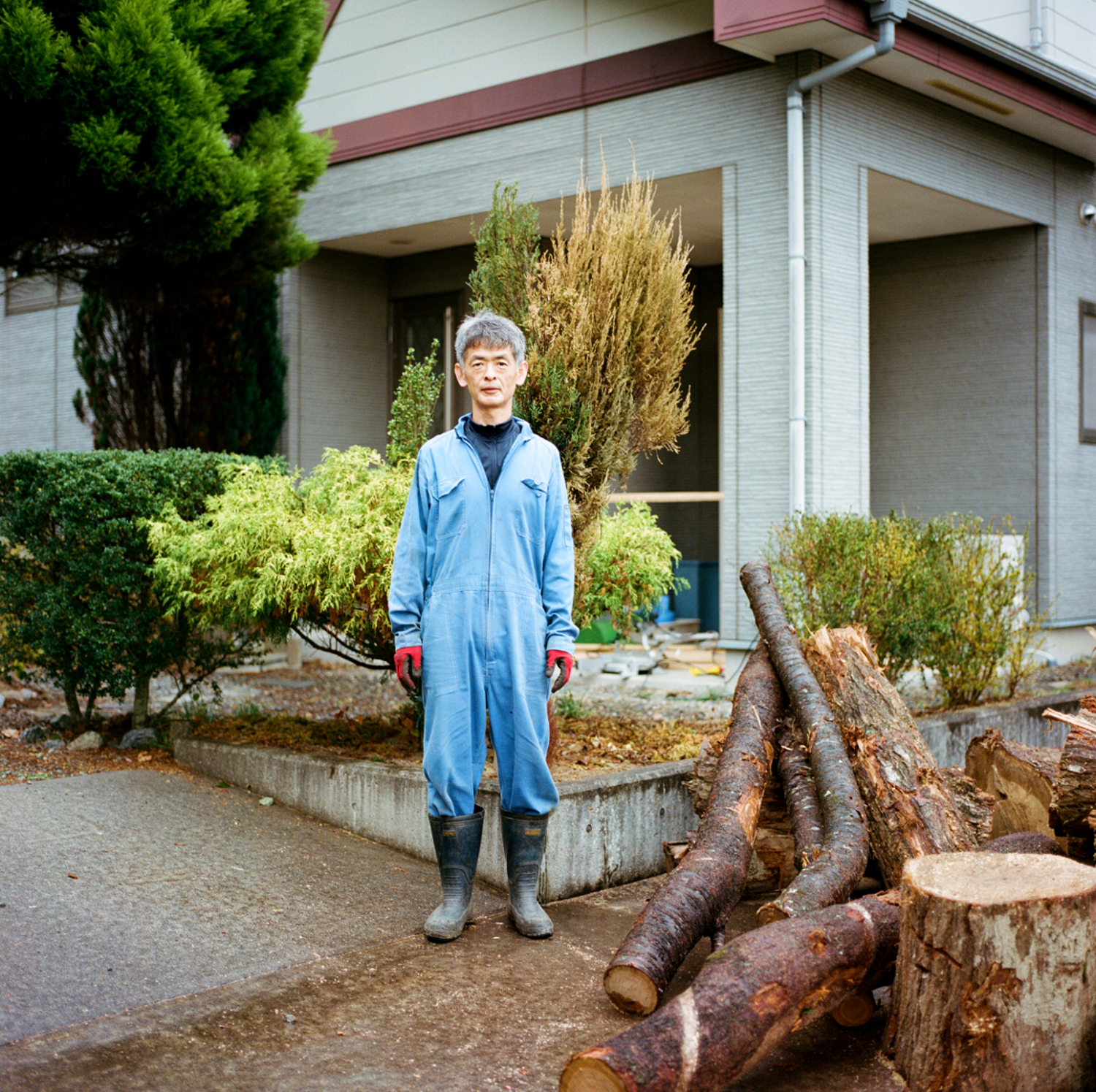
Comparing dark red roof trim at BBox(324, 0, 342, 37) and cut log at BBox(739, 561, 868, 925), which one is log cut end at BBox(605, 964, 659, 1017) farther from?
dark red roof trim at BBox(324, 0, 342, 37)

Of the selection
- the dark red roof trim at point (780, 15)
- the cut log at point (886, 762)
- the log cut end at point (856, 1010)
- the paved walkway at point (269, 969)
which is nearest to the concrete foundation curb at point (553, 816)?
the paved walkway at point (269, 969)

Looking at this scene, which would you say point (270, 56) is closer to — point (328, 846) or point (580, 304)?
point (580, 304)

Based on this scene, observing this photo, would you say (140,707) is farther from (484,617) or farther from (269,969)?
(484,617)

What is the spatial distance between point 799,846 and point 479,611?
1330 mm

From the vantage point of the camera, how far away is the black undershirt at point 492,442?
13.3ft

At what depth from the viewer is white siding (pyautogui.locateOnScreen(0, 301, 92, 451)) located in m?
13.1

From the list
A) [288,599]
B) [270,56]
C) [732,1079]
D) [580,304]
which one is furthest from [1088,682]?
[270,56]

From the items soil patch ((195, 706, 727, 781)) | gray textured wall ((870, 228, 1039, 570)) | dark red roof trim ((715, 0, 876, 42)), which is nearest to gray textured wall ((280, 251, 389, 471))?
gray textured wall ((870, 228, 1039, 570))

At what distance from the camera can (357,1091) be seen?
286 cm

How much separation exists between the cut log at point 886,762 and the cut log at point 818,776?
0.17 feet

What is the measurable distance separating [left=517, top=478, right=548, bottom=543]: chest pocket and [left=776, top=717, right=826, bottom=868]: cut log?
1.31 metres

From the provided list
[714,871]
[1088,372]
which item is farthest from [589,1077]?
[1088,372]

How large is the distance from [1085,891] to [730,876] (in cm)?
114

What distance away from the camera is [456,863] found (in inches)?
156
